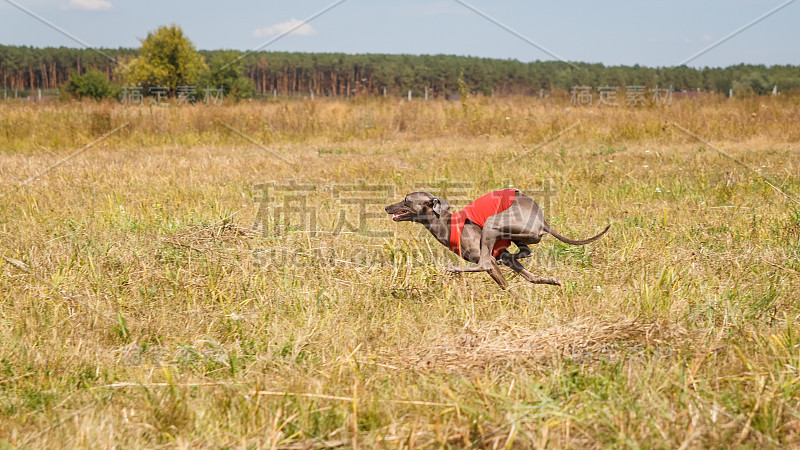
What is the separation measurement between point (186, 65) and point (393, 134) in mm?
35446

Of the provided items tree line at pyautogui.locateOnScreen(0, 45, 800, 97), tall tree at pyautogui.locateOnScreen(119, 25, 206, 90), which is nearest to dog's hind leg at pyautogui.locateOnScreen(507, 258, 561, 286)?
tall tree at pyautogui.locateOnScreen(119, 25, 206, 90)

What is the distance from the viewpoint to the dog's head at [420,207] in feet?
14.5

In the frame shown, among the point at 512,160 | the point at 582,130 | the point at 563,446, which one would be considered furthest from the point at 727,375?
the point at 582,130

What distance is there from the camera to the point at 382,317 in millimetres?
4086

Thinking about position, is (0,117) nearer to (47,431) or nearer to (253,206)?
(253,206)

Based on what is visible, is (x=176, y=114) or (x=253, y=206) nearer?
(x=253, y=206)

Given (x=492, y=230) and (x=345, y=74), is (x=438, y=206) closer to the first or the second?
(x=492, y=230)

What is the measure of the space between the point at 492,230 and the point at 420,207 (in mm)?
633

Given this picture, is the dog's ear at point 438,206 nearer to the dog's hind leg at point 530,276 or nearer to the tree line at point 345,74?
the dog's hind leg at point 530,276

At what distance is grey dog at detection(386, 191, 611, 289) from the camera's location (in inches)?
159

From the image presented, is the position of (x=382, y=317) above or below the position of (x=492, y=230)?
below

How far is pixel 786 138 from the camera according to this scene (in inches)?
516

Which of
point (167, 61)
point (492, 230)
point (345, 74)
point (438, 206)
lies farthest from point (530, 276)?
point (345, 74)

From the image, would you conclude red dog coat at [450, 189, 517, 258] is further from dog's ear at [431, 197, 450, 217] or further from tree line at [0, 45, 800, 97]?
tree line at [0, 45, 800, 97]
